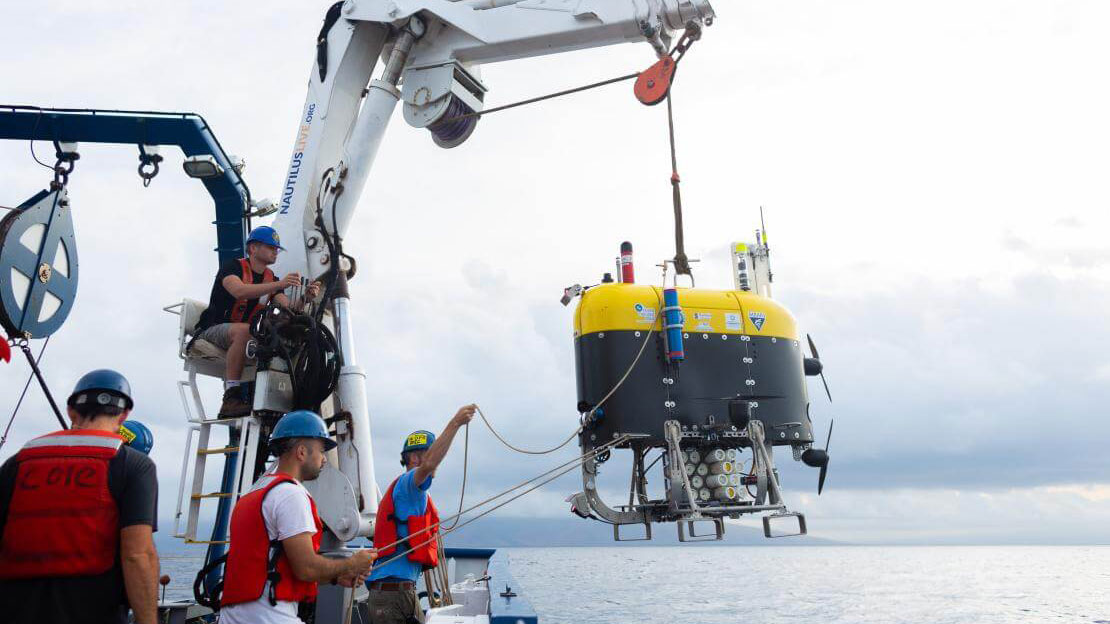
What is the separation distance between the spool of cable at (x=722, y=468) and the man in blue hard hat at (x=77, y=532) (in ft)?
19.8

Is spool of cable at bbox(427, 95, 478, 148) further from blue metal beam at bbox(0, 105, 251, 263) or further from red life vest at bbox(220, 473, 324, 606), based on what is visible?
red life vest at bbox(220, 473, 324, 606)

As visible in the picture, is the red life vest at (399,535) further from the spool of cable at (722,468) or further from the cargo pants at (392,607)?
the spool of cable at (722,468)

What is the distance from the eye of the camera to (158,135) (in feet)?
31.4

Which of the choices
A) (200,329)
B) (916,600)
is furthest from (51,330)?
(916,600)

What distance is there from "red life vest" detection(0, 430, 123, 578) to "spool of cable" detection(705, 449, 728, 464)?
242 inches

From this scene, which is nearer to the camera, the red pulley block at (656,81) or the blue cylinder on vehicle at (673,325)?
the red pulley block at (656,81)

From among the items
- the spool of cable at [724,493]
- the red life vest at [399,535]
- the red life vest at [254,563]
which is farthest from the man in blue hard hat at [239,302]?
the spool of cable at [724,493]

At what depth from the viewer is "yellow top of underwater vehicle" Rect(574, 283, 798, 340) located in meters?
8.64

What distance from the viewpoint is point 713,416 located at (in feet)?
28.0

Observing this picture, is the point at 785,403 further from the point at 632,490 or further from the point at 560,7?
the point at 560,7

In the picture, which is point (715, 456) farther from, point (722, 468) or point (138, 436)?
point (138, 436)

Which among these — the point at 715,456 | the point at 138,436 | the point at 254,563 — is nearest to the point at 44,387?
the point at 138,436

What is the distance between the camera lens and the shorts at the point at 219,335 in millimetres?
6859

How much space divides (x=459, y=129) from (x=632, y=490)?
4.00 metres
